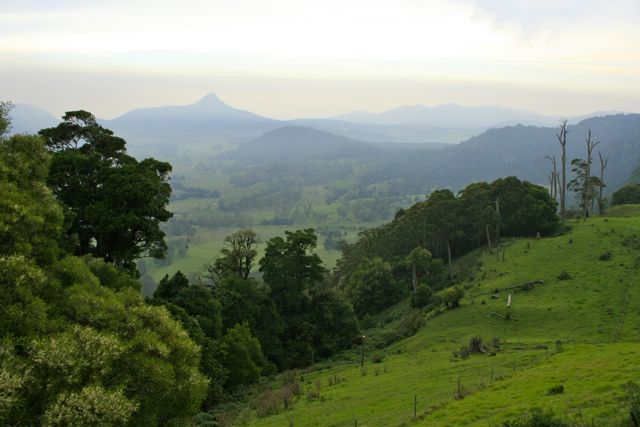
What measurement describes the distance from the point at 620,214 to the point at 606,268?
32251mm

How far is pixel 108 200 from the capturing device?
36.1 metres

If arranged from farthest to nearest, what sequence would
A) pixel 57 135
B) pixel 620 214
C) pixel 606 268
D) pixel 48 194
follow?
pixel 620 214 → pixel 606 268 → pixel 57 135 → pixel 48 194

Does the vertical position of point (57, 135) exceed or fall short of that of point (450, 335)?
it exceeds it

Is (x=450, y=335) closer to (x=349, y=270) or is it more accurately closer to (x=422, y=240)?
(x=422, y=240)

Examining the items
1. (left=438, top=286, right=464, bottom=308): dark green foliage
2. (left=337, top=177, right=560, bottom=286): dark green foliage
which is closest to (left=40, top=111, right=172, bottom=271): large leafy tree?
(left=438, top=286, right=464, bottom=308): dark green foliage

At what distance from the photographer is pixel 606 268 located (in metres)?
52.8

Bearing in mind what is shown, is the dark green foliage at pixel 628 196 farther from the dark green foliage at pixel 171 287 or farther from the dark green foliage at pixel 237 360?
the dark green foliage at pixel 171 287

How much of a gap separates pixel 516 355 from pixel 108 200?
30.6 metres

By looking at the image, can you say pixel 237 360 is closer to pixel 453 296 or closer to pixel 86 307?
pixel 453 296

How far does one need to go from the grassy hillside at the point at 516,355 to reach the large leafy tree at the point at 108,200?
598 inches

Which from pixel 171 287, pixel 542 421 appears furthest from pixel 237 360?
pixel 542 421

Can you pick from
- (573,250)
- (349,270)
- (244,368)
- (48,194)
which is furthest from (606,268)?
(48,194)

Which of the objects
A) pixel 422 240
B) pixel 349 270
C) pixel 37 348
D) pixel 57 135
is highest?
pixel 57 135

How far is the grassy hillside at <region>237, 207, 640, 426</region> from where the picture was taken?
2455 cm
